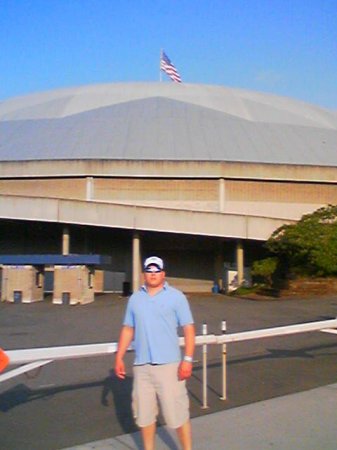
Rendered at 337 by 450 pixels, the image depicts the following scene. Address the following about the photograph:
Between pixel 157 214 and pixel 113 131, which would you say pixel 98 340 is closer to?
pixel 157 214

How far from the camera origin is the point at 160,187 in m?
39.5

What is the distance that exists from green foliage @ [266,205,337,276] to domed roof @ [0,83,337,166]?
29.5 feet

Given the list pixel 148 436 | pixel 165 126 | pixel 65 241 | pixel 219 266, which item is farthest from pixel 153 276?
pixel 165 126

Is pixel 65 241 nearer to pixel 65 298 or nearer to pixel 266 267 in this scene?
pixel 65 298

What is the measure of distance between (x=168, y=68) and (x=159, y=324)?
54.0 m

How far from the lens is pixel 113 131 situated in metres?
44.2

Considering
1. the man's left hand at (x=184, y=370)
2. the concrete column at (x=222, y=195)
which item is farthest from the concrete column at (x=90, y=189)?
the man's left hand at (x=184, y=370)

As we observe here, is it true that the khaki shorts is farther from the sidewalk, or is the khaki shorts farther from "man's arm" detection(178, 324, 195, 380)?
the sidewalk

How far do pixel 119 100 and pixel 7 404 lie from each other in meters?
44.8

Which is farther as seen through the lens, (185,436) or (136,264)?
(136,264)

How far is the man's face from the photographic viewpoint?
5.30 meters

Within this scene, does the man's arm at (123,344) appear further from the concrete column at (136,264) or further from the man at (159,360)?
the concrete column at (136,264)

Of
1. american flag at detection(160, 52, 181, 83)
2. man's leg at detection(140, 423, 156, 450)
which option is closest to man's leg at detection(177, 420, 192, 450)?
man's leg at detection(140, 423, 156, 450)

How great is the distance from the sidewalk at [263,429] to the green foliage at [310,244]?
22.4 meters
